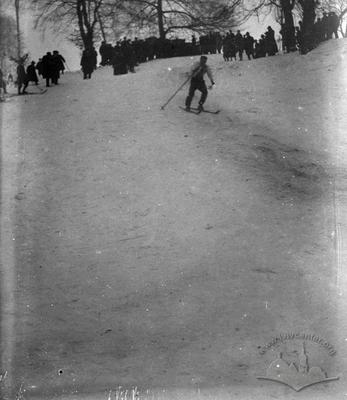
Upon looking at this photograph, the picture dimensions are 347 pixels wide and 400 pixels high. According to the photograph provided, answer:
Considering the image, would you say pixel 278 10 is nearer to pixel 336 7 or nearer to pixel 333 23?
pixel 336 7

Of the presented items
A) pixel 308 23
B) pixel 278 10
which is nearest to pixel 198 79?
pixel 278 10

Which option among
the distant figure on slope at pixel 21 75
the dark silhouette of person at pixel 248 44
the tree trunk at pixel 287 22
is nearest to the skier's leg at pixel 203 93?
the dark silhouette of person at pixel 248 44

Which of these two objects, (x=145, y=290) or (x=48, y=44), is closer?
(x=145, y=290)

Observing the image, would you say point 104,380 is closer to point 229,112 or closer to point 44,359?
point 44,359

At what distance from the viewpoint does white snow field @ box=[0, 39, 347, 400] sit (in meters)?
6.26

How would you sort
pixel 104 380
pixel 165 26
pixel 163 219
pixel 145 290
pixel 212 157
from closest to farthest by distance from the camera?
pixel 104 380 < pixel 145 290 < pixel 163 219 < pixel 212 157 < pixel 165 26

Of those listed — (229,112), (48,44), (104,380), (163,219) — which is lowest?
(104,380)

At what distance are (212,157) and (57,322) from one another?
4662 mm

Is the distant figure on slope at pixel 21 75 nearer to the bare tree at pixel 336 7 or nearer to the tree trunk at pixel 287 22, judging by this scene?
the tree trunk at pixel 287 22

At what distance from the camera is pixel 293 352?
20.7ft

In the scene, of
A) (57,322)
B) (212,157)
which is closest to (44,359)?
(57,322)

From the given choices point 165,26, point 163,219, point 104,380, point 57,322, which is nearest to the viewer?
point 104,380

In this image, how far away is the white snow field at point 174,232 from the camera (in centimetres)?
626

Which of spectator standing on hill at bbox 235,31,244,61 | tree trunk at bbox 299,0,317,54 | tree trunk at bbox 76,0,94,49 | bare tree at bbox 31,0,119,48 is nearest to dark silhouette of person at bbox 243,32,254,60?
spectator standing on hill at bbox 235,31,244,61
